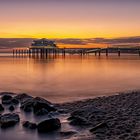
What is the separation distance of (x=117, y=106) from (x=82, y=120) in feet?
12.9

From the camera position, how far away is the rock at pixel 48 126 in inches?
Result: 620

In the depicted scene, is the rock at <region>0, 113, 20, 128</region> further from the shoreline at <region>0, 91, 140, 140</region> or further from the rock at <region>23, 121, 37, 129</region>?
the shoreline at <region>0, 91, 140, 140</region>

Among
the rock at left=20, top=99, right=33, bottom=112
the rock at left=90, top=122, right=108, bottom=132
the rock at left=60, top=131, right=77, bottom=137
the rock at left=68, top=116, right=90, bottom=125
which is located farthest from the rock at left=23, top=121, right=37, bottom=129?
the rock at left=20, top=99, right=33, bottom=112

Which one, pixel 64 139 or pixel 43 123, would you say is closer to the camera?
pixel 64 139

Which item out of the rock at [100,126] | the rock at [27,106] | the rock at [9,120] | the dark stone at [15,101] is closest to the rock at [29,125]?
the rock at [9,120]

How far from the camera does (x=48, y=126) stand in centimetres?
1592

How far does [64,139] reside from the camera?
47.6ft

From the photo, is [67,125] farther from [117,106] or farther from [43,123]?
[117,106]

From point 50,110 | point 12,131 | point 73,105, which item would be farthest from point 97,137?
point 73,105

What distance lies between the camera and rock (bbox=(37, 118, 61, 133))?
15.7m

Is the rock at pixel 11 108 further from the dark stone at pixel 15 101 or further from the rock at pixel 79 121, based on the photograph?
the rock at pixel 79 121

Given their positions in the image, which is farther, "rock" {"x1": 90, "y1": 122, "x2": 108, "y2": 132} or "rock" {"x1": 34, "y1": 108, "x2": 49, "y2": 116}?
"rock" {"x1": 34, "y1": 108, "x2": 49, "y2": 116}

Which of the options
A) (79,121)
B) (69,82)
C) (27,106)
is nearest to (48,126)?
(79,121)

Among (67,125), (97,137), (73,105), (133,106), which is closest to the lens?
(97,137)
